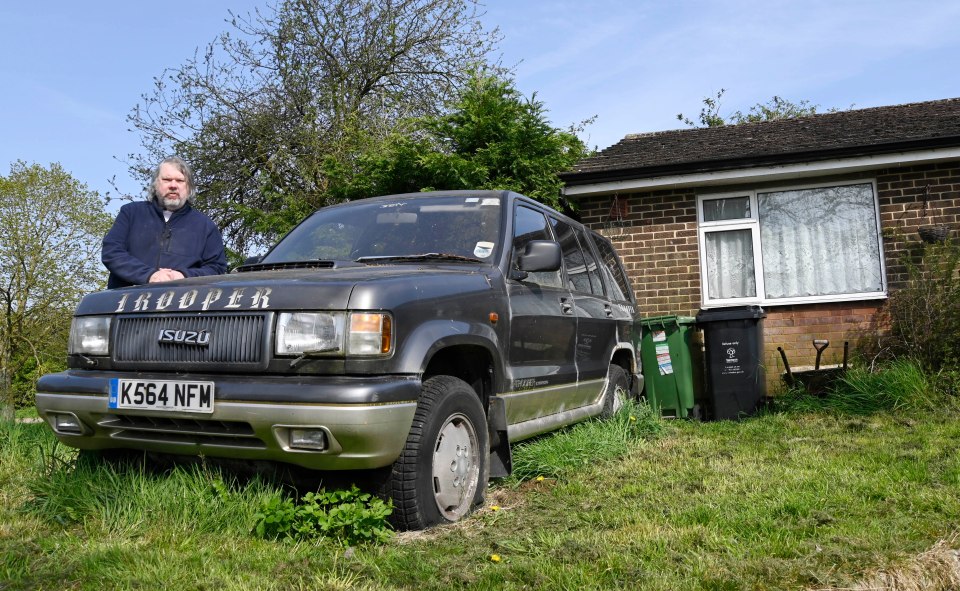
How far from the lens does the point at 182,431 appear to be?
3385 mm

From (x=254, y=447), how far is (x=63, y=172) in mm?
20915

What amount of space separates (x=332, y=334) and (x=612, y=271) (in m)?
4.12

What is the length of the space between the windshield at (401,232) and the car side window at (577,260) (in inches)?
40.3

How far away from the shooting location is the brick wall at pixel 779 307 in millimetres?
9188

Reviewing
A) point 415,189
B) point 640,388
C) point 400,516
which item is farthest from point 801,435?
point 415,189

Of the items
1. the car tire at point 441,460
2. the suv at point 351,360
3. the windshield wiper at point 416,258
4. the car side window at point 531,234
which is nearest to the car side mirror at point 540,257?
the suv at point 351,360

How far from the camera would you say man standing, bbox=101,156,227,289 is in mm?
4898

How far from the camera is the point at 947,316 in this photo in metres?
7.82

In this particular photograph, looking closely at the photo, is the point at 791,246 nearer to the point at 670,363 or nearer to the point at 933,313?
the point at 933,313

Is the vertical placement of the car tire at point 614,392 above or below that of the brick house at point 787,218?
below

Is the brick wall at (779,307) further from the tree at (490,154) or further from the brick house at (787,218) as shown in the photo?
the tree at (490,154)

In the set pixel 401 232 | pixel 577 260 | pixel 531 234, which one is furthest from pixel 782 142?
pixel 401 232

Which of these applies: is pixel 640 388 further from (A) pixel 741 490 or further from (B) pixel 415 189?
(B) pixel 415 189

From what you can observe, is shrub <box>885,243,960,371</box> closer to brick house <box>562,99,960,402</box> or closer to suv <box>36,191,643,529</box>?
brick house <box>562,99,960,402</box>
